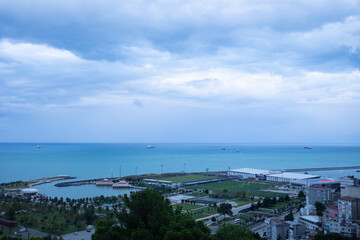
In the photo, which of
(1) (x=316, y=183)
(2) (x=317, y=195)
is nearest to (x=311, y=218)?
(2) (x=317, y=195)

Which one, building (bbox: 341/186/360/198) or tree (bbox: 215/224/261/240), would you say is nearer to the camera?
tree (bbox: 215/224/261/240)

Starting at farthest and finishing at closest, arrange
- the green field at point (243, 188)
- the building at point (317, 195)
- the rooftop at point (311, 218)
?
the green field at point (243, 188)
the building at point (317, 195)
the rooftop at point (311, 218)

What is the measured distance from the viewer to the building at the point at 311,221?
10616mm

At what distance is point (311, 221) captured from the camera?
10.9 meters

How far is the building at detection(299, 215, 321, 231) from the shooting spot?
34.8 ft

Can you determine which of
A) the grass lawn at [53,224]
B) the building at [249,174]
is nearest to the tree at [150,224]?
the grass lawn at [53,224]

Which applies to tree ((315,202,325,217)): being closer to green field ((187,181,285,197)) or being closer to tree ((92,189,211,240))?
green field ((187,181,285,197))

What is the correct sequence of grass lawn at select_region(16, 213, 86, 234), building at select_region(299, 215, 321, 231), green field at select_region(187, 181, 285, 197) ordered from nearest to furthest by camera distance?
grass lawn at select_region(16, 213, 86, 234), building at select_region(299, 215, 321, 231), green field at select_region(187, 181, 285, 197)

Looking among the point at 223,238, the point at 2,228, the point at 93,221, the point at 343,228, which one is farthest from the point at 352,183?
the point at 2,228

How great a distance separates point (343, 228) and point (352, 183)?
34.9ft

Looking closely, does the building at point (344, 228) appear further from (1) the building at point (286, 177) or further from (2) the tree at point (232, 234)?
(1) the building at point (286, 177)

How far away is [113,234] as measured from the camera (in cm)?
506

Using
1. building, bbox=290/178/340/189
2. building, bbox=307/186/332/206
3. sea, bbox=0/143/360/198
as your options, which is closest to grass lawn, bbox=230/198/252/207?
building, bbox=307/186/332/206

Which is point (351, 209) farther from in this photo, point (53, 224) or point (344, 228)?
point (53, 224)
